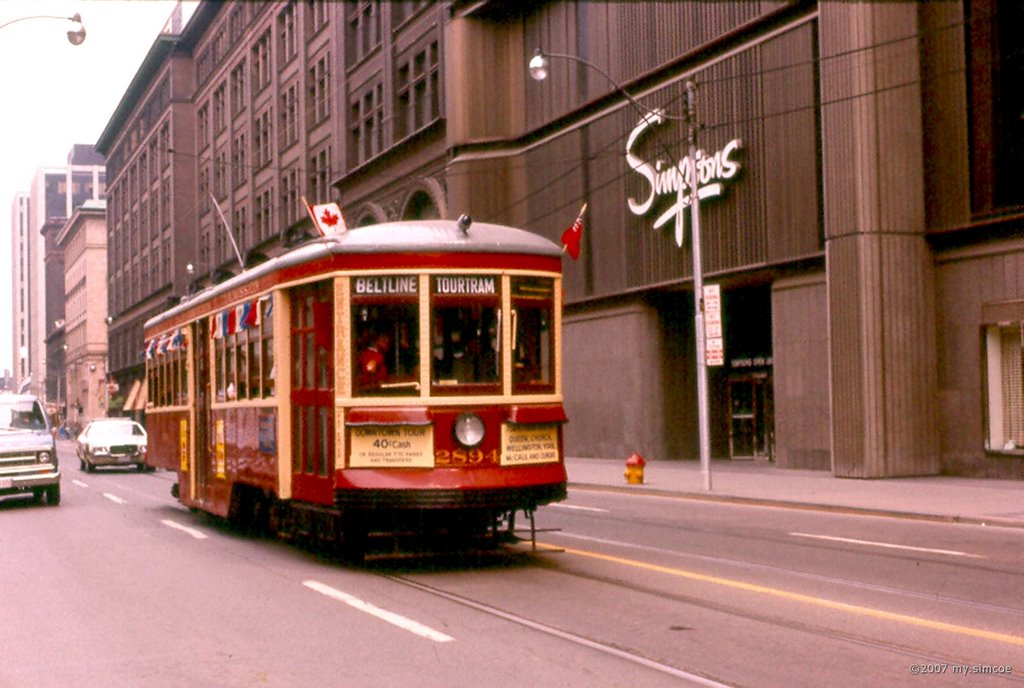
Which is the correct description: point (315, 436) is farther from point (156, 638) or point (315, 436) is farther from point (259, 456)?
point (156, 638)

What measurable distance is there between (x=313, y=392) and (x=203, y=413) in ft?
17.4

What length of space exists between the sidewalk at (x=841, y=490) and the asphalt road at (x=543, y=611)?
5.31 ft

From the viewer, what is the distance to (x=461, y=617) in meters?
9.56

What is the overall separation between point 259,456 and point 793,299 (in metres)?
16.3

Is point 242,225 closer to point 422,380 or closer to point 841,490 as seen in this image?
point 841,490

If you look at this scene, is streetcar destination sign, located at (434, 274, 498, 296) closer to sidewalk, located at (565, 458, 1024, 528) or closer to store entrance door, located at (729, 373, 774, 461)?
sidewalk, located at (565, 458, 1024, 528)

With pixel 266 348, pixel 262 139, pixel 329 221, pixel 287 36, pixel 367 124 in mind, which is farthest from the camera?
pixel 262 139

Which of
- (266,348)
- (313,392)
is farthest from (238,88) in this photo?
(313,392)

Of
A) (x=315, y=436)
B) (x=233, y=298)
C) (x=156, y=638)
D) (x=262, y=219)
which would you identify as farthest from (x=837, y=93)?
(x=262, y=219)

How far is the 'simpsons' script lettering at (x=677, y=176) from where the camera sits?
29766 mm

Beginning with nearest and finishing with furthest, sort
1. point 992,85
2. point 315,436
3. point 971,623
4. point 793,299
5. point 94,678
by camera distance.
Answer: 1. point 94,678
2. point 971,623
3. point 315,436
4. point 992,85
5. point 793,299

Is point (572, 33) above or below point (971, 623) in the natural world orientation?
above

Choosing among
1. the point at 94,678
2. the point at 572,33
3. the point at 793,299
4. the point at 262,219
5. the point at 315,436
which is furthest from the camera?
the point at 262,219

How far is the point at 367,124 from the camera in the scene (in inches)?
2015
